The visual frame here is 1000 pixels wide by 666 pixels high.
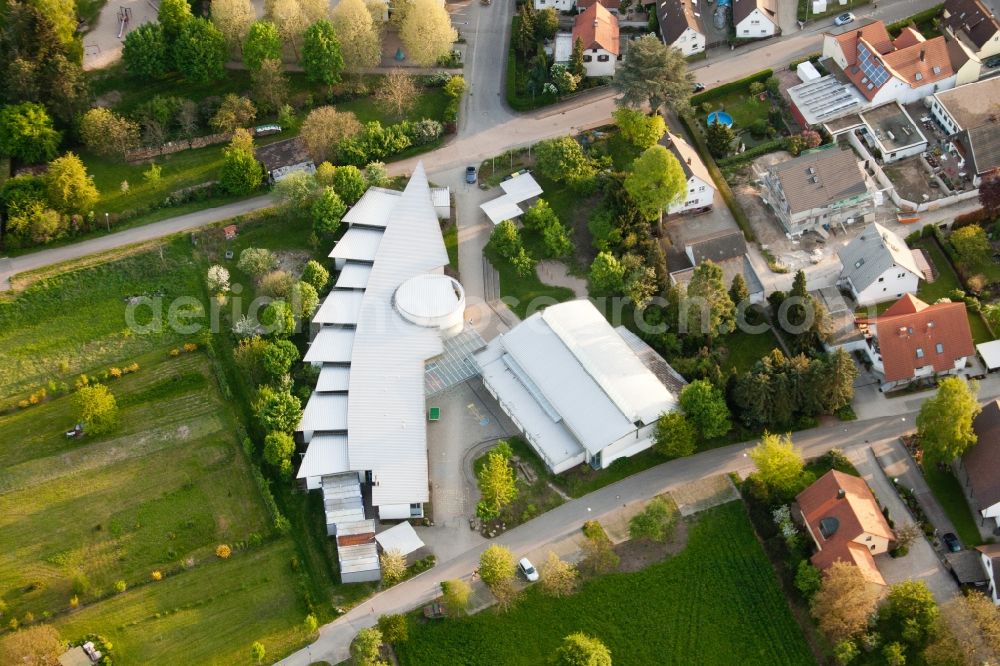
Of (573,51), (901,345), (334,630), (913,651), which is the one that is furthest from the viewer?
(573,51)

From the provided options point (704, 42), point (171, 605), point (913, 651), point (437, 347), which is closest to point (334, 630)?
point (171, 605)

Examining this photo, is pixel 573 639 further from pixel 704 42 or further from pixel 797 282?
pixel 704 42

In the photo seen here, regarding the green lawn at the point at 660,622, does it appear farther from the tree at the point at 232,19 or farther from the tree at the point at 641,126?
the tree at the point at 232,19

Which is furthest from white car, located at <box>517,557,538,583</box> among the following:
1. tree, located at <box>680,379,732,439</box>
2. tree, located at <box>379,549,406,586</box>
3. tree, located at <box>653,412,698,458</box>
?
tree, located at <box>680,379,732,439</box>

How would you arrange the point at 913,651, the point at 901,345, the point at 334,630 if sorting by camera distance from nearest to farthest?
the point at 913,651
the point at 334,630
the point at 901,345

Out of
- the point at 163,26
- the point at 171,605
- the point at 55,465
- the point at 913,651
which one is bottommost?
the point at 913,651

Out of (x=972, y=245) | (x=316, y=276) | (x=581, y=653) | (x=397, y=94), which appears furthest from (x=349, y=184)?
(x=972, y=245)

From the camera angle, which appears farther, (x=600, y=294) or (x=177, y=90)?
(x=177, y=90)
